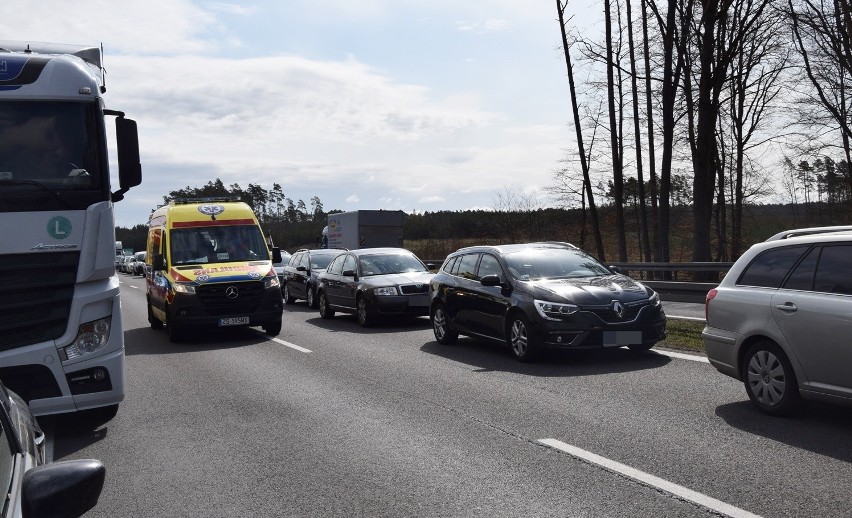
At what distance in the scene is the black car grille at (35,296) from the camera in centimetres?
732

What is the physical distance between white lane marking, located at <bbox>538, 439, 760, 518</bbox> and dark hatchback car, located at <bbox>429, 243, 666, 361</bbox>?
4095 mm

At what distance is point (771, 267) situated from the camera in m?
7.65

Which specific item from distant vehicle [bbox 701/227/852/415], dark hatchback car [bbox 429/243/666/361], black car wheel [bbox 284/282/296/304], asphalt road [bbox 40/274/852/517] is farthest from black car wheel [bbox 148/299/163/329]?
distant vehicle [bbox 701/227/852/415]

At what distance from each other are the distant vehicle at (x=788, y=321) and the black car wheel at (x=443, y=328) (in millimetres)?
5850

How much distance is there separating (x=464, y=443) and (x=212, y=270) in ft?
31.2

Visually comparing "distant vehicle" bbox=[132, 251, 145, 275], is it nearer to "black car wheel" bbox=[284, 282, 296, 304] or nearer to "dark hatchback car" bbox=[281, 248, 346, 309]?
"black car wheel" bbox=[284, 282, 296, 304]

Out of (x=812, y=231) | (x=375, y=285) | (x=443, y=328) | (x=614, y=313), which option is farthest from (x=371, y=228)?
(x=812, y=231)

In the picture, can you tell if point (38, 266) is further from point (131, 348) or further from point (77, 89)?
point (131, 348)

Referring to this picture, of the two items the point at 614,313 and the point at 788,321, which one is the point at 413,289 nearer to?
the point at 614,313

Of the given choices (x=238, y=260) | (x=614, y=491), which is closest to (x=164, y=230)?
(x=238, y=260)

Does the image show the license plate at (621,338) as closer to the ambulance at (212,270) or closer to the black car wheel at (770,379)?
the black car wheel at (770,379)

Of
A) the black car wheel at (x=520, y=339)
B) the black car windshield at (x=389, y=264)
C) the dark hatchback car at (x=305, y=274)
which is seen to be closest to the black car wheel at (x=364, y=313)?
the black car windshield at (x=389, y=264)

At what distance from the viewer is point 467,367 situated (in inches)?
436

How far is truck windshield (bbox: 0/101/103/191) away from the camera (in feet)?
25.0
